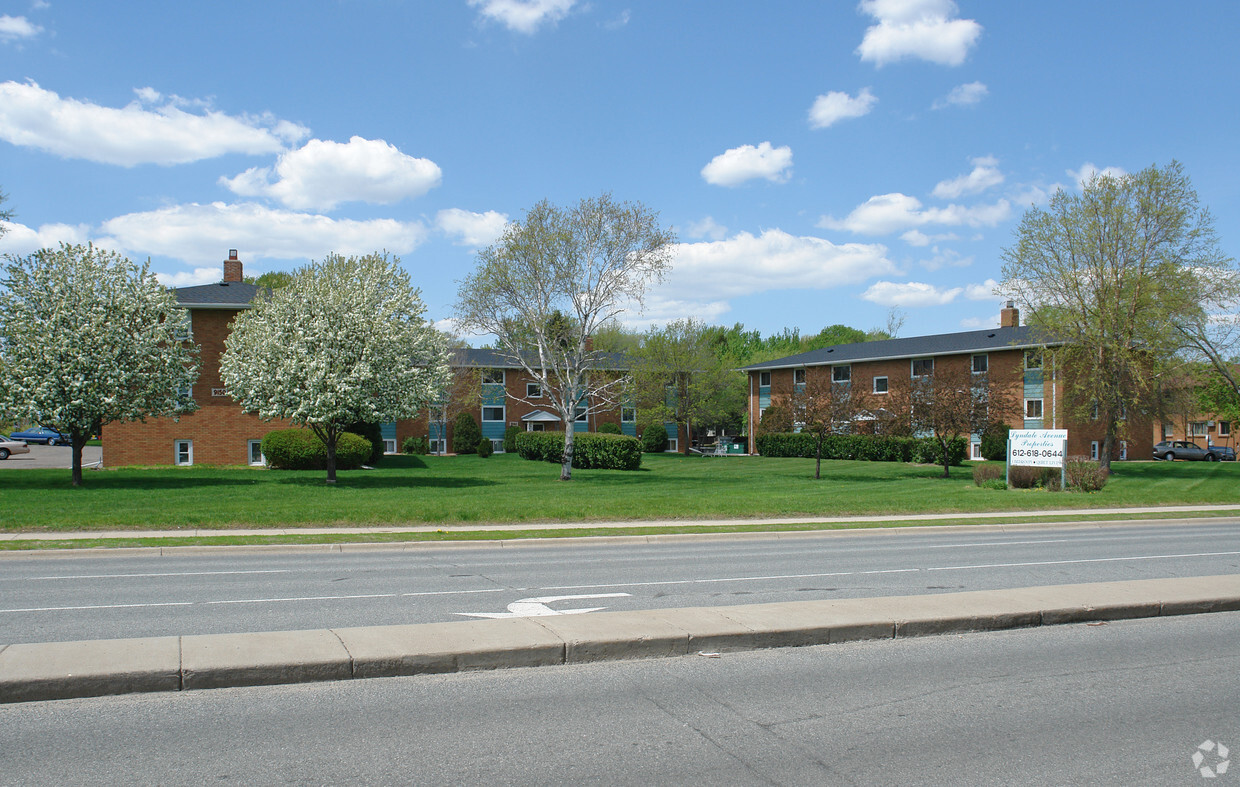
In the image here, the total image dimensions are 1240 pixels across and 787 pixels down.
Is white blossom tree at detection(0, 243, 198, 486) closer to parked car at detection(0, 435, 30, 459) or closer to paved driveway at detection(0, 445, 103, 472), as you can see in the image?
paved driveway at detection(0, 445, 103, 472)

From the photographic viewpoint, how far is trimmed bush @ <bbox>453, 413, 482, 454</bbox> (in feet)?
185

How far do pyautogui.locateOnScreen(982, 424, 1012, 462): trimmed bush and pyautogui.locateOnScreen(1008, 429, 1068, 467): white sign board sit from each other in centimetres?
1952

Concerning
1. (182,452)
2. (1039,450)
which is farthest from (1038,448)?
(182,452)

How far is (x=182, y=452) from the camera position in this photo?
38.5 metres

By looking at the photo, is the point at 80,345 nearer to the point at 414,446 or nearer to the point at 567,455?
the point at 567,455

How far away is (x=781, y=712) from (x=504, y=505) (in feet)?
53.7

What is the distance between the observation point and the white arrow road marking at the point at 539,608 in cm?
905

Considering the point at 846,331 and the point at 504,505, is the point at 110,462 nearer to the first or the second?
the point at 504,505

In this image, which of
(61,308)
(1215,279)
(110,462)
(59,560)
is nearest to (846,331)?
(1215,279)

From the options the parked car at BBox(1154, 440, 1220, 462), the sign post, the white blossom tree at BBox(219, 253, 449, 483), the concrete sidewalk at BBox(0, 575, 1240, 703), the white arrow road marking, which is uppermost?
the white blossom tree at BBox(219, 253, 449, 483)

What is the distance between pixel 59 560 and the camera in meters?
13.9

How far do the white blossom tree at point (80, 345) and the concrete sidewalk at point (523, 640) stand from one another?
21.3m

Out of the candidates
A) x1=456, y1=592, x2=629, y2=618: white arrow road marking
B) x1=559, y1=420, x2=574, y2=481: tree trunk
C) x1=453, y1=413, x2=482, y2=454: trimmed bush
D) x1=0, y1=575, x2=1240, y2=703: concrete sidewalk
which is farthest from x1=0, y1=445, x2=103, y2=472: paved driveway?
x1=0, y1=575, x2=1240, y2=703: concrete sidewalk

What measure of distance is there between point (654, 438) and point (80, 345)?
41648 millimetres
